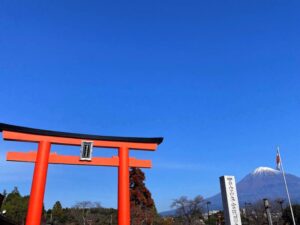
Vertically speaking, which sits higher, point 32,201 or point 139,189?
point 139,189

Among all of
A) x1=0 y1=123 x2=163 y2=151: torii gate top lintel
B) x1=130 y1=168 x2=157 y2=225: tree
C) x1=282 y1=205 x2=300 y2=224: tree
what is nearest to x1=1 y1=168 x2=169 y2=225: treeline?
x1=130 y1=168 x2=157 y2=225: tree

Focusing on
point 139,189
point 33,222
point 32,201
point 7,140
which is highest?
point 139,189

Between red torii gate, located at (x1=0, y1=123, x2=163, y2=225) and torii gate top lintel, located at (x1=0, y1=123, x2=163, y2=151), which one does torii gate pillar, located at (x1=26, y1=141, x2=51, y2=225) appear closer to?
red torii gate, located at (x1=0, y1=123, x2=163, y2=225)

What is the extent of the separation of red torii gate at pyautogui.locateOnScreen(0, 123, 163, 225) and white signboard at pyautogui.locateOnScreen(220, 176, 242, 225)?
172 inches

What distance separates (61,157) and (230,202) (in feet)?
22.2

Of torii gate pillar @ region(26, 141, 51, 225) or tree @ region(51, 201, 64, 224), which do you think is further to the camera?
tree @ region(51, 201, 64, 224)

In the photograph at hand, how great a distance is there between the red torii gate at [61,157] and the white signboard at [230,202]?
436cm

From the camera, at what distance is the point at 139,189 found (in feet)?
121

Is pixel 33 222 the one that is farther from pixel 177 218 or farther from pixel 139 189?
pixel 177 218

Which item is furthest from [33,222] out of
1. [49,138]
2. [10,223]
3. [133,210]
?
[133,210]

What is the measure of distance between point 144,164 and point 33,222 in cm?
491

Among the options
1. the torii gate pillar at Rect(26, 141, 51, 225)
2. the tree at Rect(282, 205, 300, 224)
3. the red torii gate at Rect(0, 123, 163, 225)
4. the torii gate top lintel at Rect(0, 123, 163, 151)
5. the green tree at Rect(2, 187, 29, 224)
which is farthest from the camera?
the green tree at Rect(2, 187, 29, 224)

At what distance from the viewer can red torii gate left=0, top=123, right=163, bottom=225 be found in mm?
11055

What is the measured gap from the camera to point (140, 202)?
1422 inches
